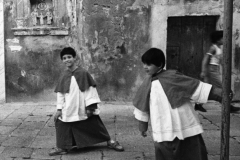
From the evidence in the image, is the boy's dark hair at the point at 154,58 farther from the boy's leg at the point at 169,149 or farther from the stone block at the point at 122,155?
the stone block at the point at 122,155

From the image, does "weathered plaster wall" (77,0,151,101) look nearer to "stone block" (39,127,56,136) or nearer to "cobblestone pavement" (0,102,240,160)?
"cobblestone pavement" (0,102,240,160)

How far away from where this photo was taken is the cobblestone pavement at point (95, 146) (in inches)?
167

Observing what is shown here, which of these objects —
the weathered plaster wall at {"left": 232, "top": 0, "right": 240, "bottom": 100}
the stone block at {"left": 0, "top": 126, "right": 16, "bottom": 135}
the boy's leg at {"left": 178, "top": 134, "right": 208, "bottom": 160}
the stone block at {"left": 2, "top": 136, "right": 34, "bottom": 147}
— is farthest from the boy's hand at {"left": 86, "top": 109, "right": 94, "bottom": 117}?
the weathered plaster wall at {"left": 232, "top": 0, "right": 240, "bottom": 100}

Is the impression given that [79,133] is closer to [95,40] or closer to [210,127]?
[210,127]

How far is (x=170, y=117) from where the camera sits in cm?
293

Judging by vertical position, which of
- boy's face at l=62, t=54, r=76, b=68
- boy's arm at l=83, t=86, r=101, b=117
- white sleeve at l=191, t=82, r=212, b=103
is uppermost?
boy's face at l=62, t=54, r=76, b=68

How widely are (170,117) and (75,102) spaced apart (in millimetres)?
1656

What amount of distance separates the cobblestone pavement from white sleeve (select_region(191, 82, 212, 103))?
58.5 inches

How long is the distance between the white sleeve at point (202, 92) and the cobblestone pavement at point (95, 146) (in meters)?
1.49

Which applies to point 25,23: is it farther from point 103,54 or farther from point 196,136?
point 196,136

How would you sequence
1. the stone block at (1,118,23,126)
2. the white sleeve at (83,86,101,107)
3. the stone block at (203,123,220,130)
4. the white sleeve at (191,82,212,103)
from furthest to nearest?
the stone block at (1,118,23,126) → the stone block at (203,123,220,130) → the white sleeve at (83,86,101,107) → the white sleeve at (191,82,212,103)

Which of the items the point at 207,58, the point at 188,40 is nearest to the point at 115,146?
the point at 207,58

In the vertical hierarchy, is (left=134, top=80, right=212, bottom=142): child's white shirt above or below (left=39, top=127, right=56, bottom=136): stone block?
above

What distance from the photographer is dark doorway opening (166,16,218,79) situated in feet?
27.1
